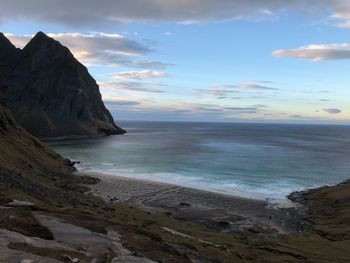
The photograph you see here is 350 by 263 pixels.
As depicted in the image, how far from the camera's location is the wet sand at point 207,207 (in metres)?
61.8

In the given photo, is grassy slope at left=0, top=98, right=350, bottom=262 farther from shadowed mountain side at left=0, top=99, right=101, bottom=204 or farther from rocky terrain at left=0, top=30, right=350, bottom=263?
rocky terrain at left=0, top=30, right=350, bottom=263

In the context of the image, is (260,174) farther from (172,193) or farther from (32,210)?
(32,210)

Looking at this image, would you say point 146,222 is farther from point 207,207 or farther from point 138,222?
point 207,207

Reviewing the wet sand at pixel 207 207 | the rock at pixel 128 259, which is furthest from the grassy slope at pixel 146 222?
the wet sand at pixel 207 207

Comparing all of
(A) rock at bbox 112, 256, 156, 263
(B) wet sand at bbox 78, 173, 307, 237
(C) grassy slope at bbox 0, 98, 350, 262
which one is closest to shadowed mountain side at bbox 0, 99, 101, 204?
(C) grassy slope at bbox 0, 98, 350, 262

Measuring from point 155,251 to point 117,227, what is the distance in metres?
5.24

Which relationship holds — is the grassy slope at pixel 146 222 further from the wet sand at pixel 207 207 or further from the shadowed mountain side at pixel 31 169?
the wet sand at pixel 207 207

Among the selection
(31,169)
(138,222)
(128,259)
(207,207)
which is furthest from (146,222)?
(31,169)

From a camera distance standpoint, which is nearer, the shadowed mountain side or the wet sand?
the shadowed mountain side

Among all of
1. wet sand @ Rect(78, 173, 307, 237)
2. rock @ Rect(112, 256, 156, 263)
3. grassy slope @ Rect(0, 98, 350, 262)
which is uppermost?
rock @ Rect(112, 256, 156, 263)

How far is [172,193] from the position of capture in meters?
84.4

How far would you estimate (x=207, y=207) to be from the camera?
72750 mm

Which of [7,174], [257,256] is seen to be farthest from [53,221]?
[7,174]

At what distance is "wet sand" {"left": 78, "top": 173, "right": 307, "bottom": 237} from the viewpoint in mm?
61750
